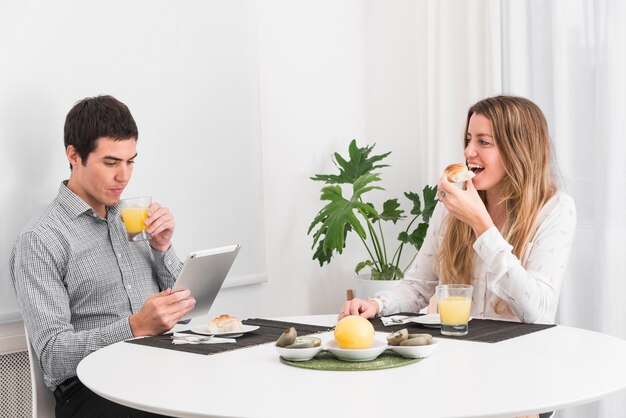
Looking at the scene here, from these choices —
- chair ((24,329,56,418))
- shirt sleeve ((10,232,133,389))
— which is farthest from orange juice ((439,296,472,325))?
chair ((24,329,56,418))

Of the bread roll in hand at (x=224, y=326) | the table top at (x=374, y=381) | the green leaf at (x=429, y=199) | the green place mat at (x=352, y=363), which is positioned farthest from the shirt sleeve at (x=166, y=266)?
the green leaf at (x=429, y=199)

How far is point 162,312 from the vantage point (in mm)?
A: 2078

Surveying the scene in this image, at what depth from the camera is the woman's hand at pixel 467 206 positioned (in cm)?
222

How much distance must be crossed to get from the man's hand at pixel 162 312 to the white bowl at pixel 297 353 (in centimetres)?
47

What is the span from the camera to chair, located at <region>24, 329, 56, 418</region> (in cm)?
221

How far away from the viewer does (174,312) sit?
209 cm

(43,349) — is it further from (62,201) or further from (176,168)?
(176,168)

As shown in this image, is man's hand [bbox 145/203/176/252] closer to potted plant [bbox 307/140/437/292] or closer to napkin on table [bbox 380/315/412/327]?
napkin on table [bbox 380/315/412/327]

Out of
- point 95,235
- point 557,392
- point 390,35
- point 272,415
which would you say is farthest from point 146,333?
point 390,35

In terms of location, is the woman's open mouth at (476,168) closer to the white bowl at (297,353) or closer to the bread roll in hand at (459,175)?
the bread roll in hand at (459,175)

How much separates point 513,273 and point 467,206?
8.9 inches

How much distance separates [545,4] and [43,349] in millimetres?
2383

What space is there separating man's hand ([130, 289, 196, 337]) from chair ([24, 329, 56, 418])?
1.00 feet

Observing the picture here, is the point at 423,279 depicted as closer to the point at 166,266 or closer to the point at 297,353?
the point at 166,266
